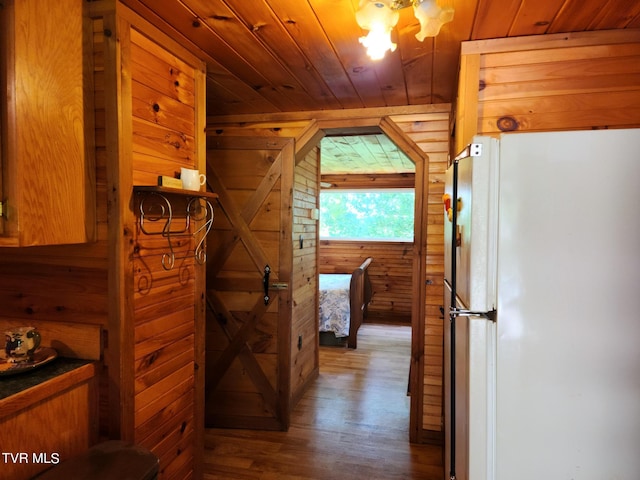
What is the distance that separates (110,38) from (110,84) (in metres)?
0.17

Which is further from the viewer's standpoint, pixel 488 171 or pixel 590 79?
pixel 590 79

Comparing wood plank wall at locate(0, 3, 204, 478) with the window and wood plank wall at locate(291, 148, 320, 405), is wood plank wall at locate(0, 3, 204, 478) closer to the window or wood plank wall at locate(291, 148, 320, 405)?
wood plank wall at locate(291, 148, 320, 405)

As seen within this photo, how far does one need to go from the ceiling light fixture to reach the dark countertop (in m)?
1.62

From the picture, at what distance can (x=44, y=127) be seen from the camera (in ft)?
4.20

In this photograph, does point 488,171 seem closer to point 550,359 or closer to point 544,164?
point 544,164

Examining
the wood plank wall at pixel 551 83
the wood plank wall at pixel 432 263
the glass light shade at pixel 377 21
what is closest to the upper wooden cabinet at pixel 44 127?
the glass light shade at pixel 377 21

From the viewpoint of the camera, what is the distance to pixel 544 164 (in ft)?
3.59

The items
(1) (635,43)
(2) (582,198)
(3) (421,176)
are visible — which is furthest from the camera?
(3) (421,176)

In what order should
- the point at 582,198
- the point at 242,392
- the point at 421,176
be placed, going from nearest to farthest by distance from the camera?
1. the point at 582,198
2. the point at 421,176
3. the point at 242,392

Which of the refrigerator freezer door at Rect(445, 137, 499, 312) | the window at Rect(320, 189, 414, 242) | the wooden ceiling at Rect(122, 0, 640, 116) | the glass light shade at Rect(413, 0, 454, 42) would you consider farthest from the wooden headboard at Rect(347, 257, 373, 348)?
the glass light shade at Rect(413, 0, 454, 42)

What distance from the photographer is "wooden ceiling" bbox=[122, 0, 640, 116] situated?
4.78ft

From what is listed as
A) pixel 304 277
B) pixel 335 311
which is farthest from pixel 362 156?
pixel 304 277

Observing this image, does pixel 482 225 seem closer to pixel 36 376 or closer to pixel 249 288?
pixel 36 376

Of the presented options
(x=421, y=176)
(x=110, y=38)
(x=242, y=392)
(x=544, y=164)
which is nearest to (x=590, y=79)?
(x=544, y=164)
